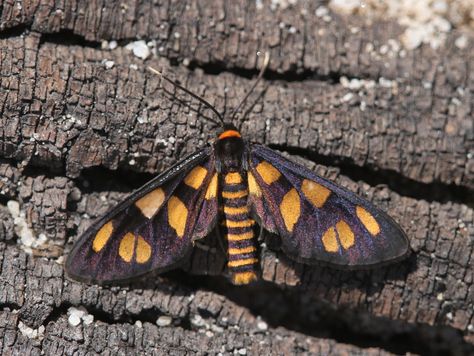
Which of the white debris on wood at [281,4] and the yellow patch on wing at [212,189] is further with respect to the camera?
the white debris on wood at [281,4]

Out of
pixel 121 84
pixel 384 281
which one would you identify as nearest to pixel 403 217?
pixel 384 281

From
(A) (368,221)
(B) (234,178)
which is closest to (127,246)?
(B) (234,178)

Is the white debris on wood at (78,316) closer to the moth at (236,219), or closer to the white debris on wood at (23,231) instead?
the moth at (236,219)

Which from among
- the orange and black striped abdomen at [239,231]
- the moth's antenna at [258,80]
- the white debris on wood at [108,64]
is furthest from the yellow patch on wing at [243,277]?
the white debris on wood at [108,64]

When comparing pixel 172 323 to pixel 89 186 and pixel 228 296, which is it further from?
pixel 89 186

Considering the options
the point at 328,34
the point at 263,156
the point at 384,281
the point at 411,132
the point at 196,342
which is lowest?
the point at 196,342

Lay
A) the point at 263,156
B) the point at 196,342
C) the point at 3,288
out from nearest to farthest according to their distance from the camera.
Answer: the point at 3,288
the point at 196,342
the point at 263,156
